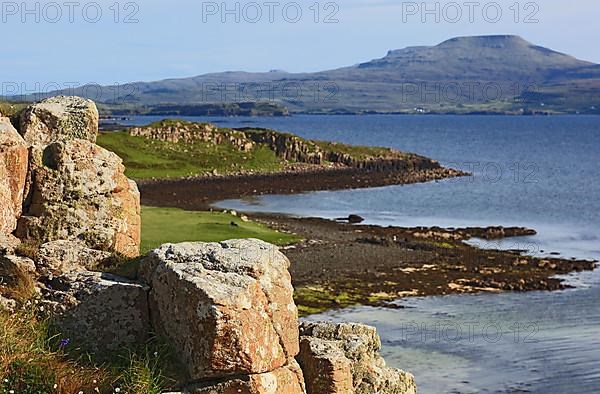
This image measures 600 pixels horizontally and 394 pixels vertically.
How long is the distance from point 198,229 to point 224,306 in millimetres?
47574

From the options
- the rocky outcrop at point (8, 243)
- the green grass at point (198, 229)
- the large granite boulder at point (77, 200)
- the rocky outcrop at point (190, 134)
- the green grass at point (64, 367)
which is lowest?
the green grass at point (198, 229)

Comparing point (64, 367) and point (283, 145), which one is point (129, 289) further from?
point (283, 145)

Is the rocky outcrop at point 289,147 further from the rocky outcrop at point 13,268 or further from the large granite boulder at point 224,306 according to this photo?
the large granite boulder at point 224,306

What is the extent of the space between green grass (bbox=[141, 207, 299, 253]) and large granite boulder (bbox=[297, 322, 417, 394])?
34682 millimetres

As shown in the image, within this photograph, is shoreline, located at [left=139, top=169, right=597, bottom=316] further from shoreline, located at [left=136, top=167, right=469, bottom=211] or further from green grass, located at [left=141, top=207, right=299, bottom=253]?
shoreline, located at [left=136, top=167, right=469, bottom=211]

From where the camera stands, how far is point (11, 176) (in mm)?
13672

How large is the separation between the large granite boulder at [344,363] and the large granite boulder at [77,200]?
11.5ft

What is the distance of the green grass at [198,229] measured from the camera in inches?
2103

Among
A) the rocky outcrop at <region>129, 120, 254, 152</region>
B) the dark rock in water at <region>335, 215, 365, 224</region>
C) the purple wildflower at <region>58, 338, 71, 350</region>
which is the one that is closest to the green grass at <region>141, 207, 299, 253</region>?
the dark rock in water at <region>335, 215, 365, 224</region>

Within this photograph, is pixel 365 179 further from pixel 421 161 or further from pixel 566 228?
pixel 566 228

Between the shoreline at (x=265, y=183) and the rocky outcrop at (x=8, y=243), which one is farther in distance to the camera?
the shoreline at (x=265, y=183)

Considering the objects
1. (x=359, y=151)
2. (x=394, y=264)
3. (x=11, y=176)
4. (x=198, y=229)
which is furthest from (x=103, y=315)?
(x=359, y=151)

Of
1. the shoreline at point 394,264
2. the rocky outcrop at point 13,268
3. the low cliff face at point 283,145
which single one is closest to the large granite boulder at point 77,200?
the rocky outcrop at point 13,268

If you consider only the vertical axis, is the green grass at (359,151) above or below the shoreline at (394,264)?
above
